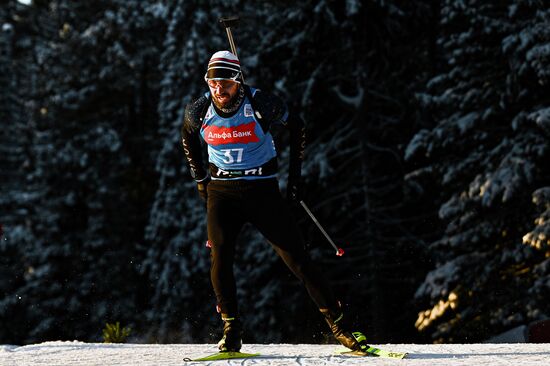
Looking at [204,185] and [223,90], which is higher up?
[223,90]

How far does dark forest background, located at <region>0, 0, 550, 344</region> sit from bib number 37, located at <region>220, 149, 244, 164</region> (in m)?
8.36

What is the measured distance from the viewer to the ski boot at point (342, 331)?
600 cm

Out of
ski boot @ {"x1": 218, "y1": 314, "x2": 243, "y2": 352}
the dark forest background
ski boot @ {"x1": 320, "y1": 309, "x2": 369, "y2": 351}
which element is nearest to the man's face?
ski boot @ {"x1": 218, "y1": 314, "x2": 243, "y2": 352}

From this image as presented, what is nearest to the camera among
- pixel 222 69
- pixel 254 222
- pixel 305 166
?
pixel 222 69

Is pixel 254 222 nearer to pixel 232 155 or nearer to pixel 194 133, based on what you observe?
pixel 232 155

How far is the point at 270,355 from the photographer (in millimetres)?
6246

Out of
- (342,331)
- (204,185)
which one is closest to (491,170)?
(342,331)

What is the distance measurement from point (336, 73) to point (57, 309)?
12736 millimetres

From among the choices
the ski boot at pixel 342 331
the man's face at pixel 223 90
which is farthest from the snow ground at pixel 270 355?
the man's face at pixel 223 90

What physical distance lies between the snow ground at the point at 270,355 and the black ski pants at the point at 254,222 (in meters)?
0.45

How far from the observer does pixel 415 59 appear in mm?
20203

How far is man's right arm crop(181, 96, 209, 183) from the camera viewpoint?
5902 millimetres

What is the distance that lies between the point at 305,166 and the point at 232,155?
45.3ft

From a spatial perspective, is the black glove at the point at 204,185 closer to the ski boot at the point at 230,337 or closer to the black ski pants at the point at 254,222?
the black ski pants at the point at 254,222
